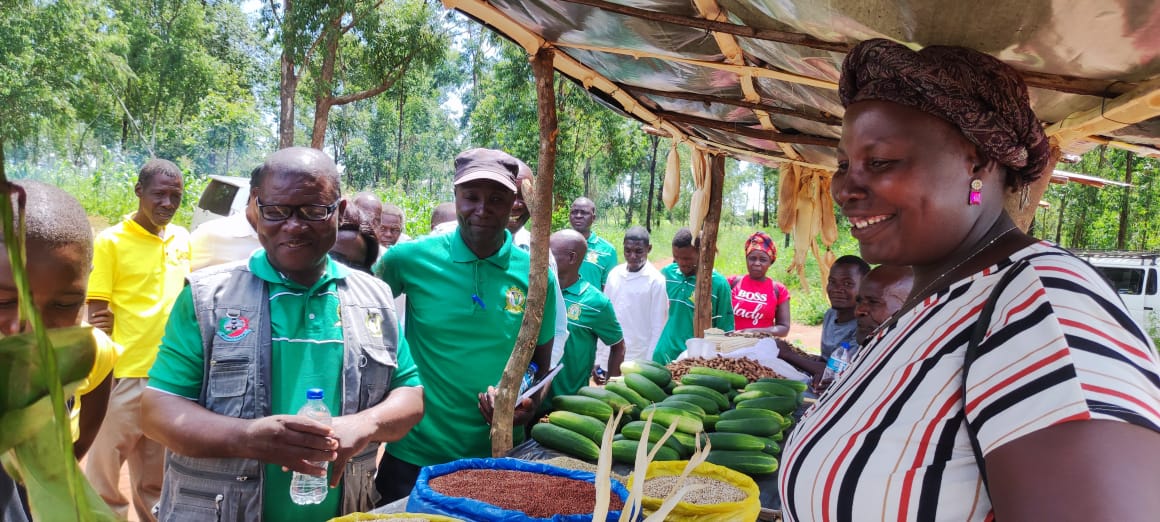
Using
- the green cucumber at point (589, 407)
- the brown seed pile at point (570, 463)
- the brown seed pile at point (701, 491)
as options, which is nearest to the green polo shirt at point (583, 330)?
the green cucumber at point (589, 407)

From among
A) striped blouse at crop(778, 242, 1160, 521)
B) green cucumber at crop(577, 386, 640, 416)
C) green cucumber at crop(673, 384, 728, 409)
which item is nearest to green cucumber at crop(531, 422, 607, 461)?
green cucumber at crop(577, 386, 640, 416)

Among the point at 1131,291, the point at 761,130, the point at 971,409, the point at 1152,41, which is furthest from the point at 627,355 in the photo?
the point at 1131,291

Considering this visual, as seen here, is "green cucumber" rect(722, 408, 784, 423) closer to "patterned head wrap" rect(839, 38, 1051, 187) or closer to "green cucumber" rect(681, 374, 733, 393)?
"green cucumber" rect(681, 374, 733, 393)

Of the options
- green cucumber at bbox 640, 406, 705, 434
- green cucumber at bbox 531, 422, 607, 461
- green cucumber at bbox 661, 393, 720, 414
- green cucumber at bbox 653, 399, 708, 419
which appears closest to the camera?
green cucumber at bbox 531, 422, 607, 461

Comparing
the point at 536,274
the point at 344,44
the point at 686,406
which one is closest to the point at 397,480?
the point at 536,274

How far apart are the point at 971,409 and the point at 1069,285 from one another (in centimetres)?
22

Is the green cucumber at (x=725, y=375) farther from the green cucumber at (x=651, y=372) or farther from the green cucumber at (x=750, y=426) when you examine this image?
the green cucumber at (x=750, y=426)

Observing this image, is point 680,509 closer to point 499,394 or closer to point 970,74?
point 499,394

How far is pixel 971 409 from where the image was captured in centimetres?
99

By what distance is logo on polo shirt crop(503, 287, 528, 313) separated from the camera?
10.6 feet

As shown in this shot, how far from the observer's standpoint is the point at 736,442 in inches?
130

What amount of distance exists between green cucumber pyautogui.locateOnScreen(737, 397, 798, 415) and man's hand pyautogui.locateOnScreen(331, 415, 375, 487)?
236 cm

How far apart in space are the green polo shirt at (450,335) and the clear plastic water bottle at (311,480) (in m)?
0.92

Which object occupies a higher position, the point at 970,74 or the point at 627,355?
the point at 970,74
